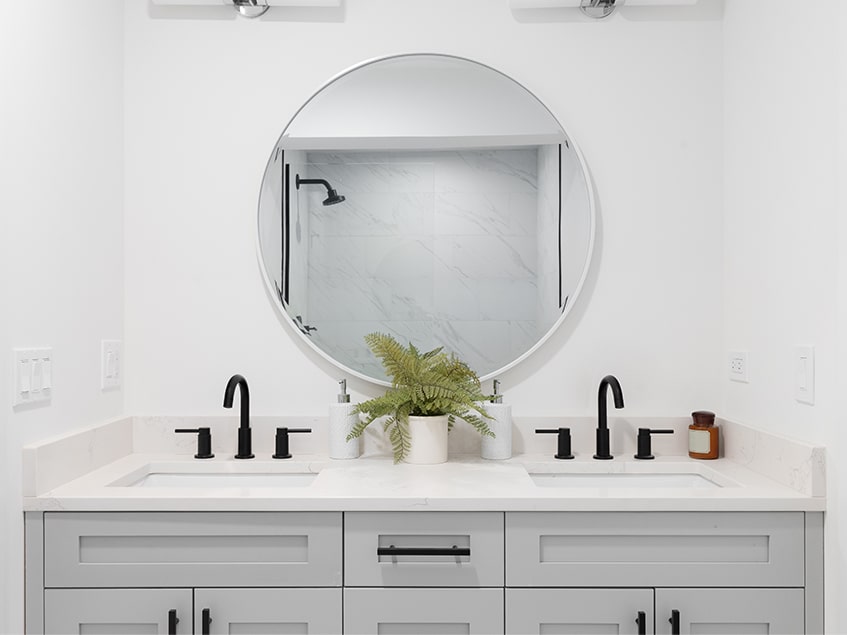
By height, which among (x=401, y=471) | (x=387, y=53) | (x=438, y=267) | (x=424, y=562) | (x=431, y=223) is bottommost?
(x=424, y=562)

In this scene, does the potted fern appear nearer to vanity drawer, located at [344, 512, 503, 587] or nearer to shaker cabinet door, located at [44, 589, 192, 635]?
vanity drawer, located at [344, 512, 503, 587]

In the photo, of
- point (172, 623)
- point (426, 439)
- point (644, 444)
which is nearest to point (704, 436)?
point (644, 444)

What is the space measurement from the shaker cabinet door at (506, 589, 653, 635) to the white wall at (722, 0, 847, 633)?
0.42 meters

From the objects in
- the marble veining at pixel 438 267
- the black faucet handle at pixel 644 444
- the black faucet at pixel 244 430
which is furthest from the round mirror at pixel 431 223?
the black faucet handle at pixel 644 444

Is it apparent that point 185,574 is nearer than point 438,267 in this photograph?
Yes

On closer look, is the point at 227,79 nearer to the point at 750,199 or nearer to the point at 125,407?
Result: the point at 125,407

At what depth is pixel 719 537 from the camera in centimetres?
157

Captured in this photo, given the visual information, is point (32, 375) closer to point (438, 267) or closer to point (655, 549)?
point (438, 267)

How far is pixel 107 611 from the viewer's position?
5.13ft

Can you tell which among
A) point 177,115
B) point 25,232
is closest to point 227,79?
point 177,115

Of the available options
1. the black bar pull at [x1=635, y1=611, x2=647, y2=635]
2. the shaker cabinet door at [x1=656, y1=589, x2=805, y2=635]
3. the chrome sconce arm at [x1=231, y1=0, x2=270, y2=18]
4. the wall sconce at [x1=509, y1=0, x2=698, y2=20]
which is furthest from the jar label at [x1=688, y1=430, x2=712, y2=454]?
the chrome sconce arm at [x1=231, y1=0, x2=270, y2=18]

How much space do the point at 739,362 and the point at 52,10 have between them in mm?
1920

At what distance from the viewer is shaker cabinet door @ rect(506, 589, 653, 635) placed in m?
1.56

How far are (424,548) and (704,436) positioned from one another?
0.89 m
